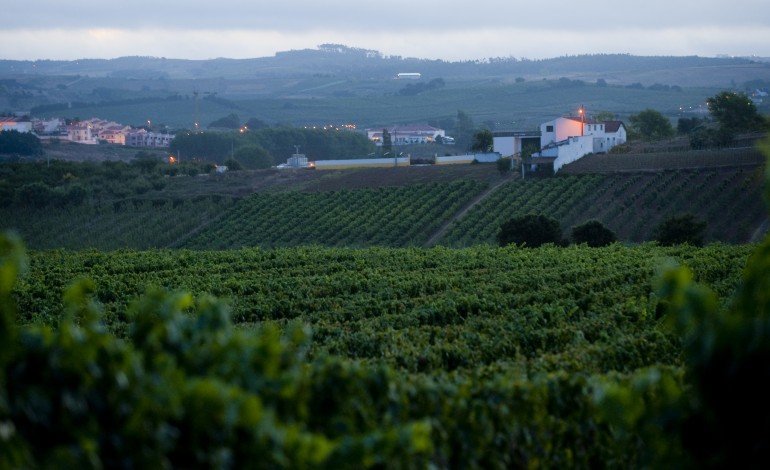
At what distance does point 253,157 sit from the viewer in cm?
9625

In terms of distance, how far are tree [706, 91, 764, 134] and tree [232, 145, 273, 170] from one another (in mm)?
42429

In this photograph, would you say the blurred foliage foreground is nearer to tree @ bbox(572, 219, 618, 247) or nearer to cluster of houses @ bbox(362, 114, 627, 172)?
tree @ bbox(572, 219, 618, 247)

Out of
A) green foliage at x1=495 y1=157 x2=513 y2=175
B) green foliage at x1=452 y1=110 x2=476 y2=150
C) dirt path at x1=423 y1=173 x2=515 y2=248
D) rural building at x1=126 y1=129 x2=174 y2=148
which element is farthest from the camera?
rural building at x1=126 y1=129 x2=174 y2=148

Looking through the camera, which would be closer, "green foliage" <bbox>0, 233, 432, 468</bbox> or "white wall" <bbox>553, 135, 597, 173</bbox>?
"green foliage" <bbox>0, 233, 432, 468</bbox>

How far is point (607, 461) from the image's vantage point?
880 centimetres

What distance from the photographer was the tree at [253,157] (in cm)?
9556

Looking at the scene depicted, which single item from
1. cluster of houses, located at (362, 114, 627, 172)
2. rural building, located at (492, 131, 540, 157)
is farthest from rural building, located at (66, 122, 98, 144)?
rural building, located at (492, 131, 540, 157)

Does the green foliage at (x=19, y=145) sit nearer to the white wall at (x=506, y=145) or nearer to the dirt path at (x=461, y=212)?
the white wall at (x=506, y=145)

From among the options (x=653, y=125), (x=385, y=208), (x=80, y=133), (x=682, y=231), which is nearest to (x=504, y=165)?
(x=385, y=208)

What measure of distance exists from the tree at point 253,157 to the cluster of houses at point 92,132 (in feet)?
115

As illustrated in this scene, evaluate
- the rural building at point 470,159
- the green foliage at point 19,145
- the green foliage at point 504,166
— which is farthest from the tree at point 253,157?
the green foliage at point 504,166

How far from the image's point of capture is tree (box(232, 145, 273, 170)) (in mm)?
95562

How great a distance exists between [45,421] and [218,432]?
779mm

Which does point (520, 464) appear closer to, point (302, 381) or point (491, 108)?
point (302, 381)
